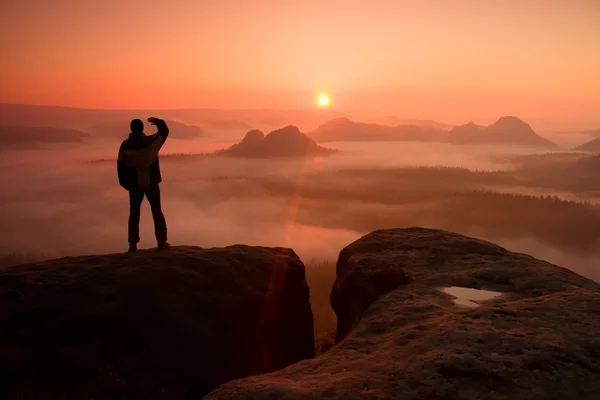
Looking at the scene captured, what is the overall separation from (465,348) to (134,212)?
900 centimetres

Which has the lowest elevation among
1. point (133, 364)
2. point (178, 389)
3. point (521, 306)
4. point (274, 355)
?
point (274, 355)

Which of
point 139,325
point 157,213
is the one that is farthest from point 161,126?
point 139,325

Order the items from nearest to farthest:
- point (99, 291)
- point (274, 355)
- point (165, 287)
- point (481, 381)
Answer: point (481, 381) → point (99, 291) → point (165, 287) → point (274, 355)

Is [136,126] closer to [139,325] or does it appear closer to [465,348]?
[139,325]

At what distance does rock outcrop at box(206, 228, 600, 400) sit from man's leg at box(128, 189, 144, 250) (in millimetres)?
6733

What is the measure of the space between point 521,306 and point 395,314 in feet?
7.24

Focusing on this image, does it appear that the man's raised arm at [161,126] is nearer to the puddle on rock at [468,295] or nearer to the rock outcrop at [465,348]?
the rock outcrop at [465,348]

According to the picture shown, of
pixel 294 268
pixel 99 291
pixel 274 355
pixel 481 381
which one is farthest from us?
pixel 294 268

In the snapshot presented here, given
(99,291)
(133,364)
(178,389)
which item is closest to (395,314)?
(178,389)

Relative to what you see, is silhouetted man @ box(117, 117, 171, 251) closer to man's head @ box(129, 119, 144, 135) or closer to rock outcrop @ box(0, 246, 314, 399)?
man's head @ box(129, 119, 144, 135)

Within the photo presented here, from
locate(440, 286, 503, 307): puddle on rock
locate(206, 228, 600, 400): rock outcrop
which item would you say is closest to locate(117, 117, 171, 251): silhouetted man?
locate(206, 228, 600, 400): rock outcrop

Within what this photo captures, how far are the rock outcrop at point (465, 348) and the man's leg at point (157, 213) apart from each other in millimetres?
6410

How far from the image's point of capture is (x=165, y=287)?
9.47m

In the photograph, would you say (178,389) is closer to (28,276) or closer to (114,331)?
(114,331)
